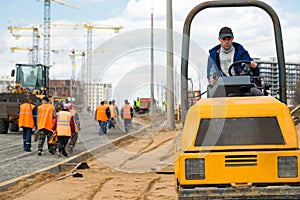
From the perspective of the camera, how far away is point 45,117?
15414 mm

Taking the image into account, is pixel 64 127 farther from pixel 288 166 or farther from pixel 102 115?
pixel 288 166

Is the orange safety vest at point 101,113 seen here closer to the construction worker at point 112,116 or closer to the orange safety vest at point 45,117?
the construction worker at point 112,116

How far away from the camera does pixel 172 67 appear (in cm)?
2581

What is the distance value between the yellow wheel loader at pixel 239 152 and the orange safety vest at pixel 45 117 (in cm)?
1031

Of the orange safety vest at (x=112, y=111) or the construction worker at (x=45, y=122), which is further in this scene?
the orange safety vest at (x=112, y=111)

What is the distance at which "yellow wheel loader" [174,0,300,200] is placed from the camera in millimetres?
5176

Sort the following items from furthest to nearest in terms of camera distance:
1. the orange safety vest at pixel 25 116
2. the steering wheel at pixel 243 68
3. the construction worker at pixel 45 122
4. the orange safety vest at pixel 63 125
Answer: the orange safety vest at pixel 25 116, the construction worker at pixel 45 122, the orange safety vest at pixel 63 125, the steering wheel at pixel 243 68

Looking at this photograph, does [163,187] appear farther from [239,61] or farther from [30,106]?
[30,106]

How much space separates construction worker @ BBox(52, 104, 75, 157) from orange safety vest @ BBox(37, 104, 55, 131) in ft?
1.35

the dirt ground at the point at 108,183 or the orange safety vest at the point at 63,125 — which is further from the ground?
the orange safety vest at the point at 63,125

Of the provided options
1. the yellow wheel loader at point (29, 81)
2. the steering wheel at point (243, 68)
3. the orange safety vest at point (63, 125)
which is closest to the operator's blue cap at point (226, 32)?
the steering wheel at point (243, 68)

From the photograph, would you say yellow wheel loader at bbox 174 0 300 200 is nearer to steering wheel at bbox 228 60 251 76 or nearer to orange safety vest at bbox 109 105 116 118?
steering wheel at bbox 228 60 251 76

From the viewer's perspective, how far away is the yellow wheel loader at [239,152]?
17.0ft

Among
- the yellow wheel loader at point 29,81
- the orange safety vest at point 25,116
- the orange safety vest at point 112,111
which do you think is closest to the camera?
the orange safety vest at point 25,116
